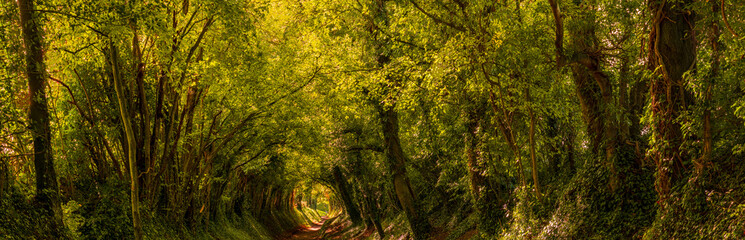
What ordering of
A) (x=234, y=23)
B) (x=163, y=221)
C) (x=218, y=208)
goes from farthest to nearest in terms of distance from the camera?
(x=218, y=208)
(x=163, y=221)
(x=234, y=23)

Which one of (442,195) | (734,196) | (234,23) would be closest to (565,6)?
(734,196)

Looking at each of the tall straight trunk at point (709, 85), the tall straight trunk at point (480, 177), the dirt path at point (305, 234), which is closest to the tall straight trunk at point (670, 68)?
the tall straight trunk at point (709, 85)

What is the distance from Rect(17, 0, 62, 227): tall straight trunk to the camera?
7.53m

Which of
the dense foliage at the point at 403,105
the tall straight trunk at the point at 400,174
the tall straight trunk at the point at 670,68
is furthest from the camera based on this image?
the tall straight trunk at the point at 400,174

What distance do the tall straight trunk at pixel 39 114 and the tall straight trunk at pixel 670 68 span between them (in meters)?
9.21

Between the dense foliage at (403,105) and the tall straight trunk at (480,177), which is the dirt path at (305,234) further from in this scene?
the tall straight trunk at (480,177)

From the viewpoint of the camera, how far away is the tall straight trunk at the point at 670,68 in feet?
26.7

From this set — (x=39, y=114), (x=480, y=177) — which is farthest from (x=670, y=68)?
(x=39, y=114)

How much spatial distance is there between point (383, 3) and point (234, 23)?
860cm

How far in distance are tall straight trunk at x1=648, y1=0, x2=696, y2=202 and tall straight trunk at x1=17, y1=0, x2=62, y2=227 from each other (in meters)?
9.21

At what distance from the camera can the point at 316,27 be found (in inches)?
641

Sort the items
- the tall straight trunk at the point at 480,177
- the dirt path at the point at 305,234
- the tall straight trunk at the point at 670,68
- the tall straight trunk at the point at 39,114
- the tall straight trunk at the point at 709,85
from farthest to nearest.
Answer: the dirt path at the point at 305,234, the tall straight trunk at the point at 480,177, the tall straight trunk at the point at 670,68, the tall straight trunk at the point at 39,114, the tall straight trunk at the point at 709,85

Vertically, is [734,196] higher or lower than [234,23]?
lower

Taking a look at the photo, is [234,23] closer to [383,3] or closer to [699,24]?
[699,24]
